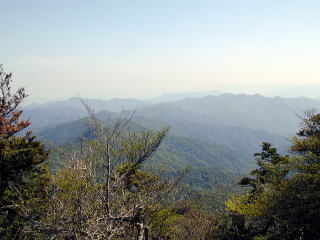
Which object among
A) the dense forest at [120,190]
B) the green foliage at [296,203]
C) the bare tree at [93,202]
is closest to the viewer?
the bare tree at [93,202]

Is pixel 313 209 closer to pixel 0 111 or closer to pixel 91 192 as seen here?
pixel 91 192

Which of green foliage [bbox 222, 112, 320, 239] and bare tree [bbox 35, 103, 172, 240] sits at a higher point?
bare tree [bbox 35, 103, 172, 240]

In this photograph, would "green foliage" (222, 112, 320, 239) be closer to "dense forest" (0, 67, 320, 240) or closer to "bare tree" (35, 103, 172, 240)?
"dense forest" (0, 67, 320, 240)

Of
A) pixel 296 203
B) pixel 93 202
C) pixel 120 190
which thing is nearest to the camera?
pixel 93 202

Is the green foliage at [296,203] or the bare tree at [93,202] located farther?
the green foliage at [296,203]

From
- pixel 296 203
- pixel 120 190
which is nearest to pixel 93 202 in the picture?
pixel 120 190

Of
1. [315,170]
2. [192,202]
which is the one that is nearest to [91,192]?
[315,170]

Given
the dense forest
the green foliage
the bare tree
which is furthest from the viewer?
the green foliage

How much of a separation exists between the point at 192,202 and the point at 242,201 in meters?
5.99

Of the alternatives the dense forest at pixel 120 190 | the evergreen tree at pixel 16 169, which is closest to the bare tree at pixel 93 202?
the dense forest at pixel 120 190

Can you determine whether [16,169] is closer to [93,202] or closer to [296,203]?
[93,202]

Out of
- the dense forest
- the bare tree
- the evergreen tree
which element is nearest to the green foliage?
the dense forest

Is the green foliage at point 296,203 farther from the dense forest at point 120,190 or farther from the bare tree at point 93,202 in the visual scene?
the bare tree at point 93,202

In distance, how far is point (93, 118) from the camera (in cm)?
1217
